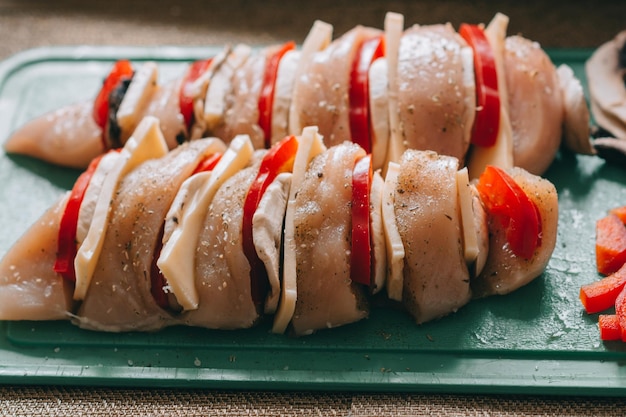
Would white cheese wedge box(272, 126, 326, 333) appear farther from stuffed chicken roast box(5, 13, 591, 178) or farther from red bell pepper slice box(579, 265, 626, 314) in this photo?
red bell pepper slice box(579, 265, 626, 314)

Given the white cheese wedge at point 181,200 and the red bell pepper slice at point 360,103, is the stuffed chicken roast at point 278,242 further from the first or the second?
the red bell pepper slice at point 360,103

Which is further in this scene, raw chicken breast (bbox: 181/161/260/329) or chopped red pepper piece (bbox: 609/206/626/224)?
chopped red pepper piece (bbox: 609/206/626/224)

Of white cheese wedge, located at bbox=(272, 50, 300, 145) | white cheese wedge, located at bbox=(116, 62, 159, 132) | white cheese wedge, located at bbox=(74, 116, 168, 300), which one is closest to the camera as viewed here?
white cheese wedge, located at bbox=(74, 116, 168, 300)

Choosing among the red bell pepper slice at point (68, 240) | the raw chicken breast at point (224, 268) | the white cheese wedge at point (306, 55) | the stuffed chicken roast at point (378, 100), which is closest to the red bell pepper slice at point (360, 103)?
the stuffed chicken roast at point (378, 100)

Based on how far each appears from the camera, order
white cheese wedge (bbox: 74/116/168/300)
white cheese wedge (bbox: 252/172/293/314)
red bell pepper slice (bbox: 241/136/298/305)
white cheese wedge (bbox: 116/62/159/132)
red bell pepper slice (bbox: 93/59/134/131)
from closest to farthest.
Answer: white cheese wedge (bbox: 252/172/293/314)
red bell pepper slice (bbox: 241/136/298/305)
white cheese wedge (bbox: 74/116/168/300)
white cheese wedge (bbox: 116/62/159/132)
red bell pepper slice (bbox: 93/59/134/131)

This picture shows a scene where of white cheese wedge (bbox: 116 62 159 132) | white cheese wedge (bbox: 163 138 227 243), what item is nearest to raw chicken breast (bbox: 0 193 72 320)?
white cheese wedge (bbox: 163 138 227 243)

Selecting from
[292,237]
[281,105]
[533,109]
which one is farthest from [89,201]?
[533,109]

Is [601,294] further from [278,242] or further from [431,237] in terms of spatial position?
[278,242]
